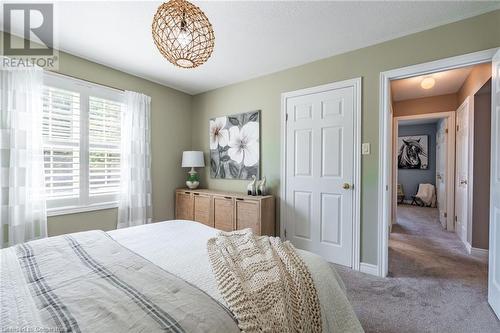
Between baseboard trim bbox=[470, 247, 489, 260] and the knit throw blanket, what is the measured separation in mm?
3191

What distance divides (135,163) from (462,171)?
486 centimetres

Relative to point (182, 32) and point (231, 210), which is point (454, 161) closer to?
point (231, 210)

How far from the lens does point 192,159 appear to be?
3648 mm

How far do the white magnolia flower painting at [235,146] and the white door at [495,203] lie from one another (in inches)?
91.8

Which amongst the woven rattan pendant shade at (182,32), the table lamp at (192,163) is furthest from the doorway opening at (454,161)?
the table lamp at (192,163)

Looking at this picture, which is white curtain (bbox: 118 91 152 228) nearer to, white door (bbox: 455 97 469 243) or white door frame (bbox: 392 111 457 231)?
white door (bbox: 455 97 469 243)

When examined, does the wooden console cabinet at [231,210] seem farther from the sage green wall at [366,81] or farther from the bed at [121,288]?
the bed at [121,288]

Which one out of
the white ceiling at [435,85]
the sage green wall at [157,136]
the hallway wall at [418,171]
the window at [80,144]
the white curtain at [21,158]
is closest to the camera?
the white curtain at [21,158]

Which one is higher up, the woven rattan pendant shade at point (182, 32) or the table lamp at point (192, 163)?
the woven rattan pendant shade at point (182, 32)

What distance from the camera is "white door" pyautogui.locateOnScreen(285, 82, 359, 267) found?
260 cm

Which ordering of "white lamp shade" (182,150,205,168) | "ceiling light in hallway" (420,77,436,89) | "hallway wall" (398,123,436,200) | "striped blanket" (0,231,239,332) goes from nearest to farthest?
"striped blanket" (0,231,239,332) < "ceiling light in hallway" (420,77,436,89) < "white lamp shade" (182,150,205,168) < "hallway wall" (398,123,436,200)

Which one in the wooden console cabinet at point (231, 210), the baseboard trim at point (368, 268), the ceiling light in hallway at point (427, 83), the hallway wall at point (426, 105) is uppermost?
the ceiling light in hallway at point (427, 83)

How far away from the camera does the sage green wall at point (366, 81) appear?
202 centimetres

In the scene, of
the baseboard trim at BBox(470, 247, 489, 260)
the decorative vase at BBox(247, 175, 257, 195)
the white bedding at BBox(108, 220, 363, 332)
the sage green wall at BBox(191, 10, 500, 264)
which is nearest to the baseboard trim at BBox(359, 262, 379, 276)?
the sage green wall at BBox(191, 10, 500, 264)
